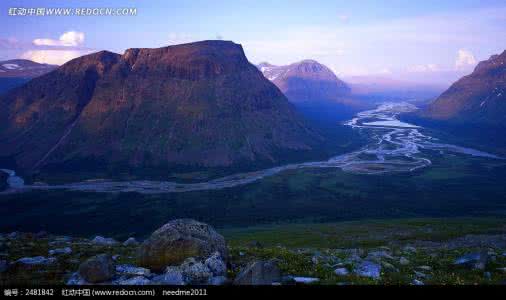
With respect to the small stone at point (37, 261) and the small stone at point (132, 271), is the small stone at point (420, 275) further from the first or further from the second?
the small stone at point (37, 261)

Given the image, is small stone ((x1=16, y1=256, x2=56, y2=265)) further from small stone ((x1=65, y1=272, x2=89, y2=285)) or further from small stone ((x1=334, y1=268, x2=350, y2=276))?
small stone ((x1=334, y1=268, x2=350, y2=276))

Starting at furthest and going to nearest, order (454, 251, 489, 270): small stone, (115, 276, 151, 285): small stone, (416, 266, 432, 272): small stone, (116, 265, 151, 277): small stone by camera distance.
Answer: (416, 266, 432, 272): small stone, (454, 251, 489, 270): small stone, (116, 265, 151, 277): small stone, (115, 276, 151, 285): small stone

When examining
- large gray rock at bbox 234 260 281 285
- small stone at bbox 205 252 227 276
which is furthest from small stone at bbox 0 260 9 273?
large gray rock at bbox 234 260 281 285

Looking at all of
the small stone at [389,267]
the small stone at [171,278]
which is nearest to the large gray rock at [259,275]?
the small stone at [171,278]

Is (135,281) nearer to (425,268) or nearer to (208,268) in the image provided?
(208,268)

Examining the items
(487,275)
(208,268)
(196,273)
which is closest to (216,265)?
(208,268)
